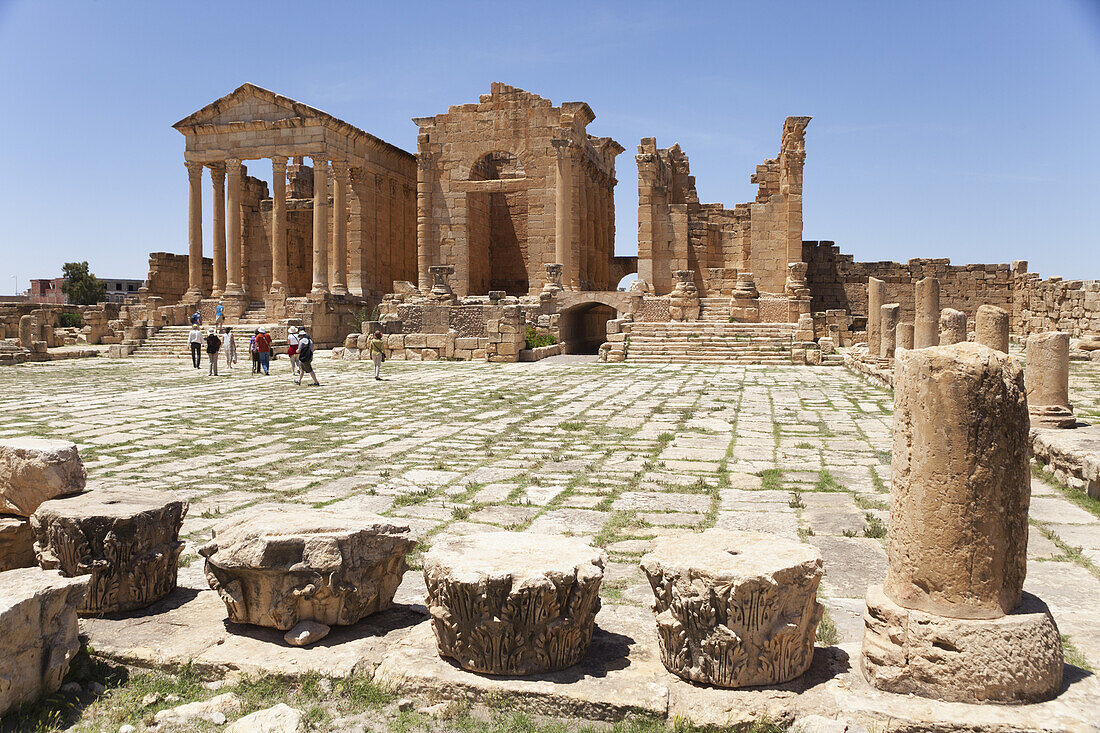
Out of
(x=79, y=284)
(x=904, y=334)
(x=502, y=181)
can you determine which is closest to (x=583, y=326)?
(x=502, y=181)

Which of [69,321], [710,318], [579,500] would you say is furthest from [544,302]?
[69,321]

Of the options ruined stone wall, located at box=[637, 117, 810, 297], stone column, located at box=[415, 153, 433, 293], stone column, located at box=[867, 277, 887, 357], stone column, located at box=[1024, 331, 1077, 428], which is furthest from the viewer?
stone column, located at box=[415, 153, 433, 293]

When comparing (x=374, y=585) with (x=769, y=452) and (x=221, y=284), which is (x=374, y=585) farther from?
(x=221, y=284)

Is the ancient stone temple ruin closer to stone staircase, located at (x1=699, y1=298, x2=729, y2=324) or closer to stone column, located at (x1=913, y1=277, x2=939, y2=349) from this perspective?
stone staircase, located at (x1=699, y1=298, x2=729, y2=324)

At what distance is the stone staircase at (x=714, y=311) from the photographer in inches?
998

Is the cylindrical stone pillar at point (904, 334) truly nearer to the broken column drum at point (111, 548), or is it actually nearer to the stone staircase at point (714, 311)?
the stone staircase at point (714, 311)

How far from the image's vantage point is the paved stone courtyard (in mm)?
5043

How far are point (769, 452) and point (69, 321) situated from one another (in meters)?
38.9

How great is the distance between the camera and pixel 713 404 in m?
12.6

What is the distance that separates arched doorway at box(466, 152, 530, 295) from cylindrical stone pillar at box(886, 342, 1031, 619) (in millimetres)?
30981

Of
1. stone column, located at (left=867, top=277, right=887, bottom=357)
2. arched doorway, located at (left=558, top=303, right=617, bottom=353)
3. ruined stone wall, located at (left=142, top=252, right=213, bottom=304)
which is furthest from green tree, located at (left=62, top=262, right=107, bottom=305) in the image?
stone column, located at (left=867, top=277, right=887, bottom=357)

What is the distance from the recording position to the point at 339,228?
105ft

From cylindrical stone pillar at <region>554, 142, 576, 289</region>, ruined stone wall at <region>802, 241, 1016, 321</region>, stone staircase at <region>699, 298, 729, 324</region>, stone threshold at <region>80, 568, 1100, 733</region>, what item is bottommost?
stone threshold at <region>80, 568, 1100, 733</region>

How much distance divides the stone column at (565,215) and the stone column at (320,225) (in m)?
9.43
